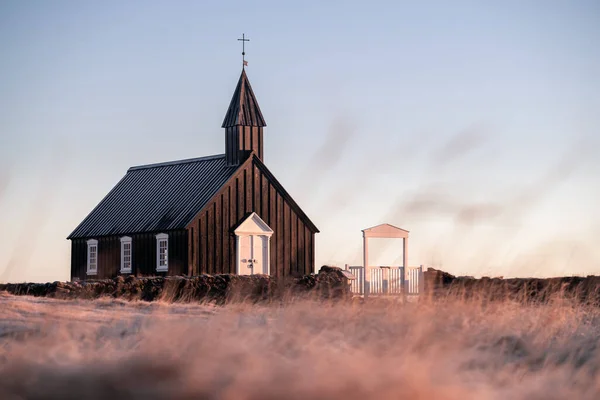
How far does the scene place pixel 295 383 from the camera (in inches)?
452

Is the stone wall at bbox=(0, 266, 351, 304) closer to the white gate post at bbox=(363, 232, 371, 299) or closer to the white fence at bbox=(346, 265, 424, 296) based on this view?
the white fence at bbox=(346, 265, 424, 296)

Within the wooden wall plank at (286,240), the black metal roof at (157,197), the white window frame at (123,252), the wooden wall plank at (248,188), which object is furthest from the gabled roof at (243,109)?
the white window frame at (123,252)

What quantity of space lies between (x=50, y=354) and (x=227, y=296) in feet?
52.1

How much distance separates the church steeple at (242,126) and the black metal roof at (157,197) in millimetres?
822

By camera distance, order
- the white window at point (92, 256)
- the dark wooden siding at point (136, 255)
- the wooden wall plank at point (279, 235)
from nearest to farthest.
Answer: the dark wooden siding at point (136, 255) → the wooden wall plank at point (279, 235) → the white window at point (92, 256)

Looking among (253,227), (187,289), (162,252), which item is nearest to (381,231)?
(253,227)

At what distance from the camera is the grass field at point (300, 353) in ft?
37.6

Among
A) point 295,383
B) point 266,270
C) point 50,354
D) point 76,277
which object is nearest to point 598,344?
point 295,383

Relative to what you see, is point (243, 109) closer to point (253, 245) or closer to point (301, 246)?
point (253, 245)

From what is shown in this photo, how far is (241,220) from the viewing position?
41.1 m

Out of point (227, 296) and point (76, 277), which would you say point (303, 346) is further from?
point (76, 277)

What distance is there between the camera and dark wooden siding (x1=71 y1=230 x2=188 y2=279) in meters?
39.5

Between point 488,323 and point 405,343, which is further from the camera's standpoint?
point 488,323

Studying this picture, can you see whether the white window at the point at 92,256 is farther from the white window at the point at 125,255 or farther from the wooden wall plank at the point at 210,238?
the wooden wall plank at the point at 210,238
